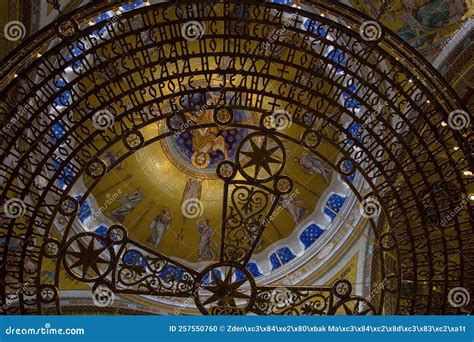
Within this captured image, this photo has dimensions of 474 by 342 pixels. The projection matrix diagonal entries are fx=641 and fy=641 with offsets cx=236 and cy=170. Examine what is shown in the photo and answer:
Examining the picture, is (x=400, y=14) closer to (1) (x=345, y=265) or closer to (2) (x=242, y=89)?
(2) (x=242, y=89)

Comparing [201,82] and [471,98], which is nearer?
[471,98]

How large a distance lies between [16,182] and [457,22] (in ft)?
29.4

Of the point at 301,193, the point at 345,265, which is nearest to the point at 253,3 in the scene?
the point at 345,265

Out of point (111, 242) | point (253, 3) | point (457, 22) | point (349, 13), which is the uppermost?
point (457, 22)

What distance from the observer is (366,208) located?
8648mm

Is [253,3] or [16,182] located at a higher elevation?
[253,3]

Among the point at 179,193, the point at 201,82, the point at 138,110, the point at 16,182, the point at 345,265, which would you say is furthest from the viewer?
the point at 179,193

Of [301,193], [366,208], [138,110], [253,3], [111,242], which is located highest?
[301,193]

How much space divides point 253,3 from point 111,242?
11.5 ft

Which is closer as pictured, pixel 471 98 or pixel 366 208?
pixel 366 208

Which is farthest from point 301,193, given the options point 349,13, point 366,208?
point 349,13

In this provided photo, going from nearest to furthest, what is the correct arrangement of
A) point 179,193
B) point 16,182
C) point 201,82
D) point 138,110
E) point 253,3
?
point 253,3 → point 138,110 → point 16,182 → point 201,82 → point 179,193

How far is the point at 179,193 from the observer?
733 inches

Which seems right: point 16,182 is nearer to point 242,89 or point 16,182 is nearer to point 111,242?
point 111,242
